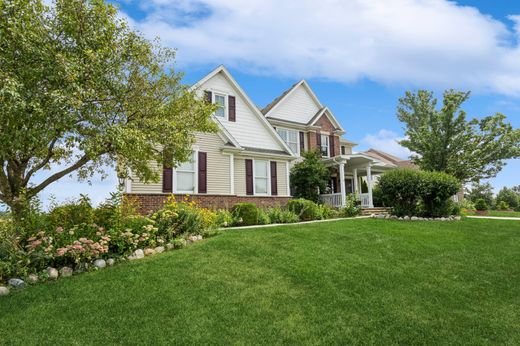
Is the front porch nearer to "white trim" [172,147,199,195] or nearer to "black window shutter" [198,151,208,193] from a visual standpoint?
"black window shutter" [198,151,208,193]

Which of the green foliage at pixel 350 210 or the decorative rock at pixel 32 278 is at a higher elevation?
the green foliage at pixel 350 210

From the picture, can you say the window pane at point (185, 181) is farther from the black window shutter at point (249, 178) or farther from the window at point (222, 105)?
the window at point (222, 105)

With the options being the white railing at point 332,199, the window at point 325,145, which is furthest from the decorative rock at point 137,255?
the window at point 325,145

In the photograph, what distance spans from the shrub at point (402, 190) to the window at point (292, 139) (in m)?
8.63

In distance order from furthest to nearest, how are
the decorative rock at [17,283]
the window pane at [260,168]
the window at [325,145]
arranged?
the window at [325,145] < the window pane at [260,168] < the decorative rock at [17,283]

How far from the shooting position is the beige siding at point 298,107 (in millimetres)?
24922

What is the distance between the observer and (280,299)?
626 cm

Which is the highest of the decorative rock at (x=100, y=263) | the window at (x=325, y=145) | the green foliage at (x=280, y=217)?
the window at (x=325, y=145)

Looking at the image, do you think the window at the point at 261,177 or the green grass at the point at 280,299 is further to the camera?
the window at the point at 261,177

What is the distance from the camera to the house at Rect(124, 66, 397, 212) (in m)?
15.6

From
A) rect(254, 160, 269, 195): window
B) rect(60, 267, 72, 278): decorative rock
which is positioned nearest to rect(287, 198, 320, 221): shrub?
rect(254, 160, 269, 195): window

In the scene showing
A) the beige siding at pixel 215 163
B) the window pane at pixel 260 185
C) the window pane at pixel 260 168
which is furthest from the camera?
the window pane at pixel 260 168

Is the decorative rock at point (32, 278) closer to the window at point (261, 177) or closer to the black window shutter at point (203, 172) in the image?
the black window shutter at point (203, 172)

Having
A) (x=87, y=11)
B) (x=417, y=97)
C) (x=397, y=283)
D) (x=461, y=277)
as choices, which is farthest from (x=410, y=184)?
(x=417, y=97)
